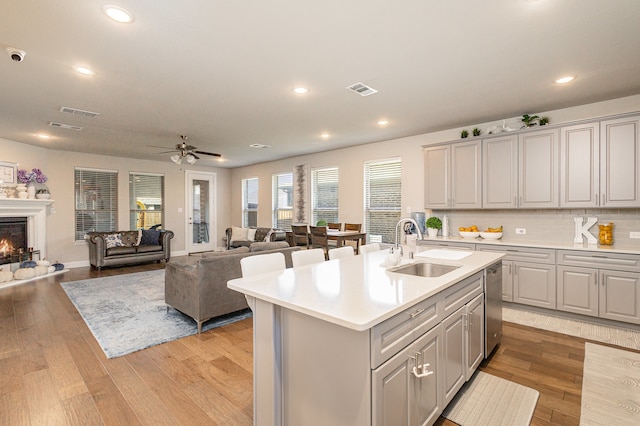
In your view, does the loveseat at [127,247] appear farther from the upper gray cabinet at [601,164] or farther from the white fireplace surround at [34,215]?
the upper gray cabinet at [601,164]

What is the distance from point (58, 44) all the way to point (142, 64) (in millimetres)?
610

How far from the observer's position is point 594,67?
9.63ft

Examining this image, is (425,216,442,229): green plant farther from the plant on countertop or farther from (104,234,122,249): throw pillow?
the plant on countertop

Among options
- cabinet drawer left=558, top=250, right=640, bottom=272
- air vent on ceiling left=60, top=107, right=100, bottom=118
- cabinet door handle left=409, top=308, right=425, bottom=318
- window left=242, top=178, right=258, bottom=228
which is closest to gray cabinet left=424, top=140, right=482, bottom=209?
cabinet drawer left=558, top=250, right=640, bottom=272

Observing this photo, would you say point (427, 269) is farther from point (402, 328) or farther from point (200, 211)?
point (200, 211)

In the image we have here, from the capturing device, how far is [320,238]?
5.58 metres

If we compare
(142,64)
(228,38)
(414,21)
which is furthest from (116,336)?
(414,21)

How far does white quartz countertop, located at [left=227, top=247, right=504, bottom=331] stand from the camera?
1.33 metres

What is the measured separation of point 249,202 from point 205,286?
6.28 meters

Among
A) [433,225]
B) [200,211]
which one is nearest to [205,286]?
[433,225]

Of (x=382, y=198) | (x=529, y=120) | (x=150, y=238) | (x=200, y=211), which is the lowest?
(x=150, y=238)

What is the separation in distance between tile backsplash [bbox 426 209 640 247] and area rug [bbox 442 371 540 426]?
9.12 feet

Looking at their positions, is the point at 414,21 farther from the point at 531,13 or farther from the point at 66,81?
the point at 66,81

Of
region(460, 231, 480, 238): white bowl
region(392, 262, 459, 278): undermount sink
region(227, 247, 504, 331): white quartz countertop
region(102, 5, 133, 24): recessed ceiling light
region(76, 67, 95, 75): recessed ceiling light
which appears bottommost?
region(392, 262, 459, 278): undermount sink
